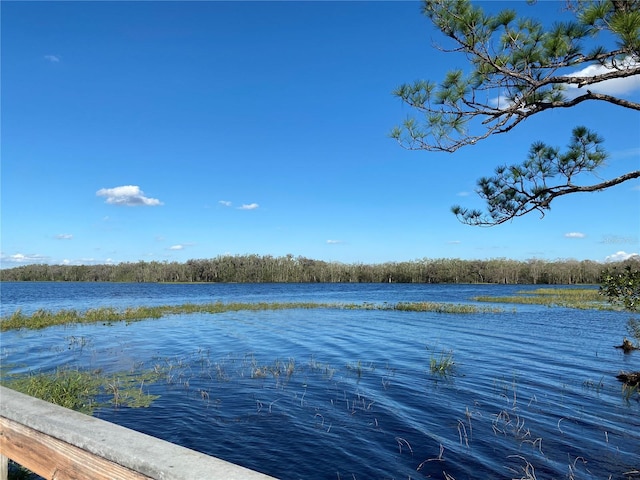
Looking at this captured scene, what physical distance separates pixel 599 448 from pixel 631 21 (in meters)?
7.73

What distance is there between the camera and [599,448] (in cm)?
830

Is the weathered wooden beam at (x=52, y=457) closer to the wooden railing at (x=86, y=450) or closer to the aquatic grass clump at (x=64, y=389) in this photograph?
the wooden railing at (x=86, y=450)

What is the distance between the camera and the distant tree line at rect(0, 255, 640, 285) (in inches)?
4931

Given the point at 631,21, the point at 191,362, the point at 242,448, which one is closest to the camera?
the point at 631,21

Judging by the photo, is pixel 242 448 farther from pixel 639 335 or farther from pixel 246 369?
pixel 639 335

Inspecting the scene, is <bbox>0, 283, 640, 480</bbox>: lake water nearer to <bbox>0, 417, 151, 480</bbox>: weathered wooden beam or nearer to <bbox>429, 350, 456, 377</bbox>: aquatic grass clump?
<bbox>429, 350, 456, 377</bbox>: aquatic grass clump

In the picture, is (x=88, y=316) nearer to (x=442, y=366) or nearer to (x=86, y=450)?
(x=442, y=366)

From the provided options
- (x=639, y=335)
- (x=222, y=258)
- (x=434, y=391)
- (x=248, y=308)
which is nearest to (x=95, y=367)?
(x=434, y=391)

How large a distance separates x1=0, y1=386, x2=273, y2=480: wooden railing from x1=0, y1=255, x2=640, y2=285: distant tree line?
137 meters

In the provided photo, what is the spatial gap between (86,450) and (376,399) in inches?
397

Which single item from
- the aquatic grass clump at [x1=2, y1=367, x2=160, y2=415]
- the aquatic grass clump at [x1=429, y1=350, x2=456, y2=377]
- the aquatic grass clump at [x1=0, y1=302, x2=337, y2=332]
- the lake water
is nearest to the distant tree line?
the aquatic grass clump at [x1=0, y1=302, x2=337, y2=332]

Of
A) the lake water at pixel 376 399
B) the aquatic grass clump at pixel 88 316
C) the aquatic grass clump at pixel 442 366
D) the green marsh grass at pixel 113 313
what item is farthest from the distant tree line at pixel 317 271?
the aquatic grass clump at pixel 442 366

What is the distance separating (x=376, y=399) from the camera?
1115 cm

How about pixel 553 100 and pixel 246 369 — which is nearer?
pixel 553 100
